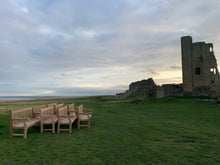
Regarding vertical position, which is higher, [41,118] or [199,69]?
[199,69]

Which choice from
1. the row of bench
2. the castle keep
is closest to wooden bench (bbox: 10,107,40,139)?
the row of bench

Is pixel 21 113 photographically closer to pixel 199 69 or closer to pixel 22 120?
pixel 22 120

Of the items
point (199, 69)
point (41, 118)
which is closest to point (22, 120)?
point (41, 118)

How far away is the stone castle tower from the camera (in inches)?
1291

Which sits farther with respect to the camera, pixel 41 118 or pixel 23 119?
pixel 41 118

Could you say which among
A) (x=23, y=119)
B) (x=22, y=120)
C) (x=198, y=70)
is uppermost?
(x=198, y=70)

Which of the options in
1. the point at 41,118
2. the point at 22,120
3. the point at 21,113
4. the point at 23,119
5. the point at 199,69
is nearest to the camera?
the point at 23,119

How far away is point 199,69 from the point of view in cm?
3422

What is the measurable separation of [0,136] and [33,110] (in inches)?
89.2

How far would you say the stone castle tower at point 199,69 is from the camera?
32781mm

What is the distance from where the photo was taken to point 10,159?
409cm

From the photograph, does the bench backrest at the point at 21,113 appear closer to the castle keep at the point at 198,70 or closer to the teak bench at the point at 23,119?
the teak bench at the point at 23,119

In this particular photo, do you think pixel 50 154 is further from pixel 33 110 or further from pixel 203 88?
pixel 203 88

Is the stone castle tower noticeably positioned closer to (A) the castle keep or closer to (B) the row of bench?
(A) the castle keep
